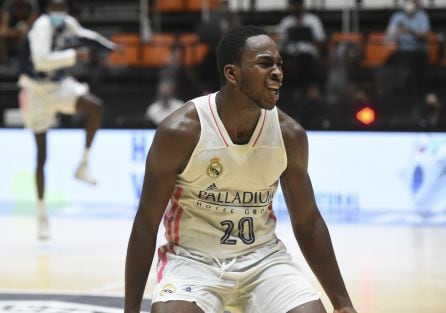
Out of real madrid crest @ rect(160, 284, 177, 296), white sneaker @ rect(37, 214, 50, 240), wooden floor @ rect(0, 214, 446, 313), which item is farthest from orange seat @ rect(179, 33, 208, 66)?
real madrid crest @ rect(160, 284, 177, 296)

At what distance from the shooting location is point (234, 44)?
395 cm

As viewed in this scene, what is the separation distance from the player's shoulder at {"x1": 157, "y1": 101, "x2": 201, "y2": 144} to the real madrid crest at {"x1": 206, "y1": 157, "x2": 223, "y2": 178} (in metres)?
0.12

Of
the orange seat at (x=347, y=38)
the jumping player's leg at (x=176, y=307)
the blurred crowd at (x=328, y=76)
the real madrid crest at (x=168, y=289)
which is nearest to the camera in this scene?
the jumping player's leg at (x=176, y=307)

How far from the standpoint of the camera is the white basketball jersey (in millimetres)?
4027

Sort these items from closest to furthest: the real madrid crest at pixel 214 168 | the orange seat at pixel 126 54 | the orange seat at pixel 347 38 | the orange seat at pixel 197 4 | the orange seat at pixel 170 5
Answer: the real madrid crest at pixel 214 168 → the orange seat at pixel 347 38 → the orange seat at pixel 126 54 → the orange seat at pixel 197 4 → the orange seat at pixel 170 5

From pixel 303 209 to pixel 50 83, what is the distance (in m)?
5.67

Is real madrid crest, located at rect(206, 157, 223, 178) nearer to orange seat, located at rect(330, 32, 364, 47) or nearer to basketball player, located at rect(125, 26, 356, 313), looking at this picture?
basketball player, located at rect(125, 26, 356, 313)

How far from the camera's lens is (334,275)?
159 inches

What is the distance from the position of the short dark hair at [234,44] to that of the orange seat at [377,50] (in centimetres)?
838

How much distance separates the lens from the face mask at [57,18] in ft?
30.1

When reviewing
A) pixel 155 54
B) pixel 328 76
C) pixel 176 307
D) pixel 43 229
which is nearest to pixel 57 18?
pixel 43 229

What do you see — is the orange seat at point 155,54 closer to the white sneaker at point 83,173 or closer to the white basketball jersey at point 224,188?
the white sneaker at point 83,173

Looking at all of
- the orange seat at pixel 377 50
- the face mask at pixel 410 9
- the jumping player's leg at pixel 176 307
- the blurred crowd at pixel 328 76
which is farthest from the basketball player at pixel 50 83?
the jumping player's leg at pixel 176 307

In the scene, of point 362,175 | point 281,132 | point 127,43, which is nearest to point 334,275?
point 281,132
